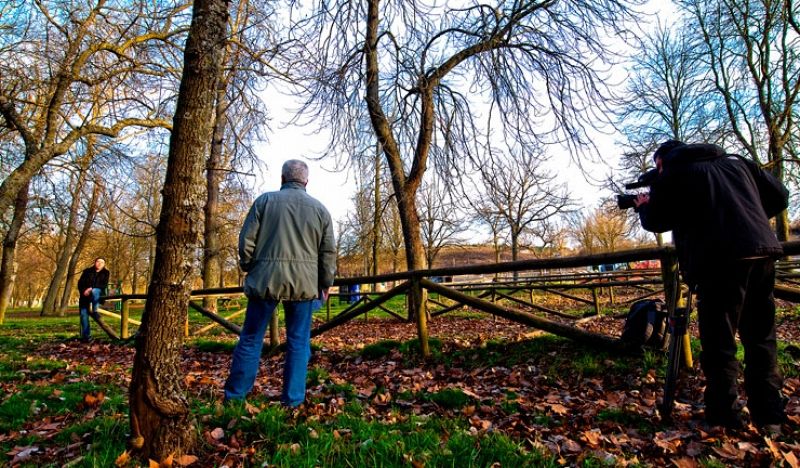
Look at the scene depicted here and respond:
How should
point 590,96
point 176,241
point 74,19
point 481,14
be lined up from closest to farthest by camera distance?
point 176,241, point 590,96, point 481,14, point 74,19

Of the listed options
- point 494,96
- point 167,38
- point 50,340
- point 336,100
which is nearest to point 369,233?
point 336,100

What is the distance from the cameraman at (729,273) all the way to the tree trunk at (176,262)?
2784 mm

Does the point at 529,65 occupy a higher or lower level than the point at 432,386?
higher

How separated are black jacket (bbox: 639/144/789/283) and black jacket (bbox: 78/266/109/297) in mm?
10512

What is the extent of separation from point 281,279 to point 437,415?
1.51m

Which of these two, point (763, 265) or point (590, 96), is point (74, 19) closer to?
point (590, 96)

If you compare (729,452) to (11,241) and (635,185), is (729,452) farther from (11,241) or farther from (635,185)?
(11,241)

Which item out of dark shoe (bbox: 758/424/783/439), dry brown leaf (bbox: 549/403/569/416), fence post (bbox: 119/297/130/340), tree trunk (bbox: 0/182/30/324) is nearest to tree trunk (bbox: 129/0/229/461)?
dry brown leaf (bbox: 549/403/569/416)

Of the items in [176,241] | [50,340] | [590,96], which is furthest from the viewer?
[50,340]

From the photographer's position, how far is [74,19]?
8188 millimetres

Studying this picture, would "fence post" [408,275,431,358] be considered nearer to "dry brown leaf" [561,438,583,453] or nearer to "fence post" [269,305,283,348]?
"fence post" [269,305,283,348]

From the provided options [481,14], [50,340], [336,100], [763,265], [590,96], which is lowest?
[50,340]

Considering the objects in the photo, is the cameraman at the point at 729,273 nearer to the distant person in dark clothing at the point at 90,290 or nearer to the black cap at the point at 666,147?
the black cap at the point at 666,147

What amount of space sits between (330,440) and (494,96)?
5.84 meters
